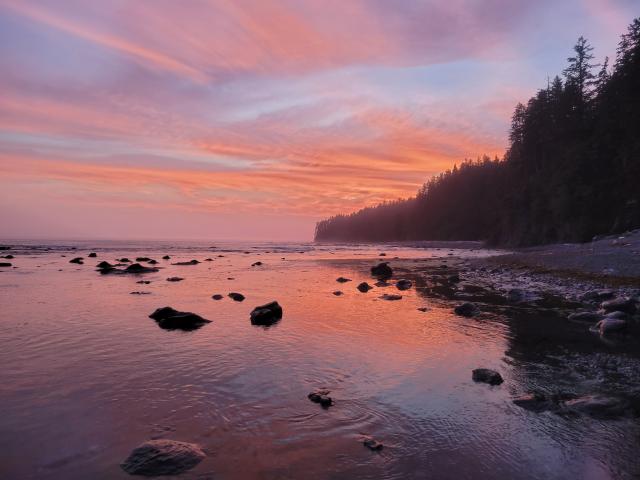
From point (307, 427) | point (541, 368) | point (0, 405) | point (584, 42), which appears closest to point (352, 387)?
point (307, 427)

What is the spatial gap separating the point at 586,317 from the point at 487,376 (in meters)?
7.85

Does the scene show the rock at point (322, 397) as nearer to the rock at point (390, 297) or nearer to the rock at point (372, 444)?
the rock at point (372, 444)

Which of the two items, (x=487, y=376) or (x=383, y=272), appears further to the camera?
(x=383, y=272)

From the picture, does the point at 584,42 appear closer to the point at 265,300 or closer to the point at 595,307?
the point at 595,307

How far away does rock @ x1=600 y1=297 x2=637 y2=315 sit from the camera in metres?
14.1

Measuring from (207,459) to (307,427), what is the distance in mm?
1635

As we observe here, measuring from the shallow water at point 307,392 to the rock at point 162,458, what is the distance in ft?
0.60

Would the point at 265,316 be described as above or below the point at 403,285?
below

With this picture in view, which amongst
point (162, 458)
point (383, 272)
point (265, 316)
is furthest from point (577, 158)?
point (162, 458)

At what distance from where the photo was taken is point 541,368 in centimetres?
945

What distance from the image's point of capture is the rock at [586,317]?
13945 mm

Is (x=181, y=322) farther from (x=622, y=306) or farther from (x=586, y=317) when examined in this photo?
(x=622, y=306)

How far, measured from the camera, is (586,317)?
14.1 meters

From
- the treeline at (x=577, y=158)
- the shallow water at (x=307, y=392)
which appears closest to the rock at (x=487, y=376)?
the shallow water at (x=307, y=392)
